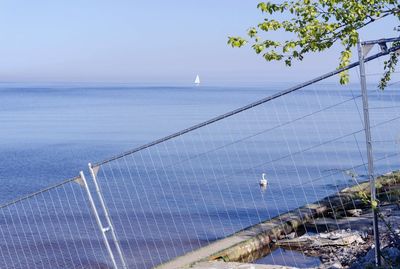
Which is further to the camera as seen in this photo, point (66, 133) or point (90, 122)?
point (90, 122)

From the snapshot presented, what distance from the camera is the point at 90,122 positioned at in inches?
2146

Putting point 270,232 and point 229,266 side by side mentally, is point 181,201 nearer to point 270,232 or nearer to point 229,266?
point 270,232

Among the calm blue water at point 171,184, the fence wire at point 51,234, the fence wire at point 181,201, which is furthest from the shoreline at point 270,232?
the fence wire at point 51,234

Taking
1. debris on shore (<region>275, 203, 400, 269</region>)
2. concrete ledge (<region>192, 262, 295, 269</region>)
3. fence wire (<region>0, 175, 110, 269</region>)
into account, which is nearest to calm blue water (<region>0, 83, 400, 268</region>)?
fence wire (<region>0, 175, 110, 269</region>)

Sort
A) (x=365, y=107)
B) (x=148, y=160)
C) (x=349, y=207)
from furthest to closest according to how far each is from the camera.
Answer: (x=148, y=160)
(x=349, y=207)
(x=365, y=107)

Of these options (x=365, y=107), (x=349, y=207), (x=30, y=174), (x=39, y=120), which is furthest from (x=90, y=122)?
(x=365, y=107)

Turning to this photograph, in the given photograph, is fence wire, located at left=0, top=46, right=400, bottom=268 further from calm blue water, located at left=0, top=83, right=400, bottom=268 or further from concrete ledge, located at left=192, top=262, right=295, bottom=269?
concrete ledge, located at left=192, top=262, right=295, bottom=269

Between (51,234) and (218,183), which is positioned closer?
(51,234)

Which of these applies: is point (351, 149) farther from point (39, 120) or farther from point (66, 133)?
point (39, 120)

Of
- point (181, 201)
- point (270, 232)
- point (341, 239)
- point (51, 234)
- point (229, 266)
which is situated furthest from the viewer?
point (181, 201)

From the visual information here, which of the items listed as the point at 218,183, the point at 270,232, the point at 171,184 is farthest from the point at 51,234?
the point at 218,183

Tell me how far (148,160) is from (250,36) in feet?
52.3

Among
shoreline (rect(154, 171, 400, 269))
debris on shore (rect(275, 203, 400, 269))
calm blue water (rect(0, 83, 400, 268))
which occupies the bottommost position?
debris on shore (rect(275, 203, 400, 269))

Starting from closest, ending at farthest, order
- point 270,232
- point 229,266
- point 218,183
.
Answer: point 229,266, point 270,232, point 218,183
